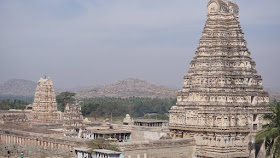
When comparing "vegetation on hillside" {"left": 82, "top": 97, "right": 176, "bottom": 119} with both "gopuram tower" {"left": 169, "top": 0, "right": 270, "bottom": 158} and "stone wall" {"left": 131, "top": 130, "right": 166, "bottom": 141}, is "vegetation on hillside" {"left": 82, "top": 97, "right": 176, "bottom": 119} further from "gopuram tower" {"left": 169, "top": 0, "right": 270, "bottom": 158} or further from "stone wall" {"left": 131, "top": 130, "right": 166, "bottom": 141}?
"gopuram tower" {"left": 169, "top": 0, "right": 270, "bottom": 158}

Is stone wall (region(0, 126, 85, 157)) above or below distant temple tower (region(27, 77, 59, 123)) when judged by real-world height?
below

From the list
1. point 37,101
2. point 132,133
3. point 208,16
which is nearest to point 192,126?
point 208,16

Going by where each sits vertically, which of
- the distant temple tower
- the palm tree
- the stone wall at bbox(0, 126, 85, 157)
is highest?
the distant temple tower

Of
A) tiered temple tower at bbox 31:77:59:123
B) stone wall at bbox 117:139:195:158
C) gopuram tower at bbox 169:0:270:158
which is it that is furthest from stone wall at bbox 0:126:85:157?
tiered temple tower at bbox 31:77:59:123

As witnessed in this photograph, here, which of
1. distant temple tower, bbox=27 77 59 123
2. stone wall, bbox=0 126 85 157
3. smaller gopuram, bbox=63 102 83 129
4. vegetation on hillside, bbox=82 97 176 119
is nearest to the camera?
stone wall, bbox=0 126 85 157

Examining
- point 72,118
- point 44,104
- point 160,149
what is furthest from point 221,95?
point 44,104

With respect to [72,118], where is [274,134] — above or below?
below

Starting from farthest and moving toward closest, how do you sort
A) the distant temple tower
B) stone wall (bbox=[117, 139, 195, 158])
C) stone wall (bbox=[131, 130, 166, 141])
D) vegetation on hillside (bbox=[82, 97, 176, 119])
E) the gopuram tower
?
vegetation on hillside (bbox=[82, 97, 176, 119]) → the distant temple tower → stone wall (bbox=[131, 130, 166, 141]) → the gopuram tower → stone wall (bbox=[117, 139, 195, 158])

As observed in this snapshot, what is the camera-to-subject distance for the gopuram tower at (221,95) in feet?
148

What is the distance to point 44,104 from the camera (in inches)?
2970

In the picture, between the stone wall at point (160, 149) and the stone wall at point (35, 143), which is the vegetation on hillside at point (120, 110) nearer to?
the stone wall at point (35, 143)

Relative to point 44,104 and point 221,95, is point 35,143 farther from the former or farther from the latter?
point 44,104

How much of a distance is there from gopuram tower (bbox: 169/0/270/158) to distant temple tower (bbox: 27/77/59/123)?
29.2 metres

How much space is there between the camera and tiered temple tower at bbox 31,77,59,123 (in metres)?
74.9
